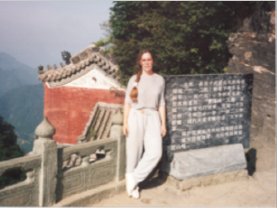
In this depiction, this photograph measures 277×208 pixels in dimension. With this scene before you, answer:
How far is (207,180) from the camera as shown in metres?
6.29

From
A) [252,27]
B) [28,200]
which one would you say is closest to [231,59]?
[252,27]

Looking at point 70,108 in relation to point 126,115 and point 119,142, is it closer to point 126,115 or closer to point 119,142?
point 119,142

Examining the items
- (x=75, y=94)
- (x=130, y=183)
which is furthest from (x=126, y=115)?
(x=75, y=94)

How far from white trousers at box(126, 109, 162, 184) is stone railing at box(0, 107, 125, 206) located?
283 millimetres

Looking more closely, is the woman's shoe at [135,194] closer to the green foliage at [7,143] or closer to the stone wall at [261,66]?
the stone wall at [261,66]

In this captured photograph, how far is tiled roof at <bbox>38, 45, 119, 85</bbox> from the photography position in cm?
1467

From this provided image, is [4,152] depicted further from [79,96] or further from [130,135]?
[79,96]

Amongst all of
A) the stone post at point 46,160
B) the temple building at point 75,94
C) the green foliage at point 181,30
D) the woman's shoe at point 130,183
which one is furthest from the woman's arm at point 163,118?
the temple building at point 75,94

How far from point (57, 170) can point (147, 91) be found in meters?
1.58

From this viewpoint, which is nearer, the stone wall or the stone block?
the stone block

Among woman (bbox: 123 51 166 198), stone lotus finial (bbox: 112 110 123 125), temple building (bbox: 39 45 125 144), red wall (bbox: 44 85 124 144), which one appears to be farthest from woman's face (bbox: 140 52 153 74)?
red wall (bbox: 44 85 124 144)

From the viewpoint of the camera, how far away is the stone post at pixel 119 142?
5891 mm

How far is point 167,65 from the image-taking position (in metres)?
9.41

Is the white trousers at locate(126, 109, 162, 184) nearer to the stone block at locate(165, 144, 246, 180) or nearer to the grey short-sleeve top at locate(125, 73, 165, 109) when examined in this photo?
the grey short-sleeve top at locate(125, 73, 165, 109)
